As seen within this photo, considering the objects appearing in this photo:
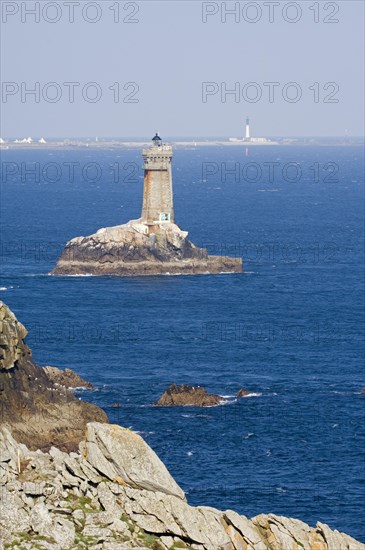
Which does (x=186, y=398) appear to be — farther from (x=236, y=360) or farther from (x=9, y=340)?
(x=9, y=340)

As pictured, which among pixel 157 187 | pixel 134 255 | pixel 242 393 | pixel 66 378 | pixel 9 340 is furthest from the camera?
pixel 157 187

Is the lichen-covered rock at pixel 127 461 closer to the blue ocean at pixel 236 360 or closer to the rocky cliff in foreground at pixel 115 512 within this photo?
the rocky cliff in foreground at pixel 115 512

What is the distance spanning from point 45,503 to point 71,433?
3632 centimetres

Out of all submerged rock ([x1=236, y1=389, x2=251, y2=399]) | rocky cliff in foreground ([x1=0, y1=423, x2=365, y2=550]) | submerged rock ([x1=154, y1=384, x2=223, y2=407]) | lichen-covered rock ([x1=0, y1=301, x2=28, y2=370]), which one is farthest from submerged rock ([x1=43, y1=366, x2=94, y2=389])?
rocky cliff in foreground ([x1=0, y1=423, x2=365, y2=550])

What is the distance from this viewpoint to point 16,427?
72188 millimetres

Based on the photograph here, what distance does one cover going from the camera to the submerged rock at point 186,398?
87.4 metres

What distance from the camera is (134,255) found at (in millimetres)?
149375

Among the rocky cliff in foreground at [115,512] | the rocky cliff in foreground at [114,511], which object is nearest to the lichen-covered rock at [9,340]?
the rocky cliff in foreground at [114,511]

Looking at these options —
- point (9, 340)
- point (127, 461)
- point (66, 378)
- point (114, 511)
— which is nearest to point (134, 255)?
point (66, 378)

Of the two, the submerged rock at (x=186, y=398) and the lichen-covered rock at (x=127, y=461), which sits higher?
the lichen-covered rock at (x=127, y=461)

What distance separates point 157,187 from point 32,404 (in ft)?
268

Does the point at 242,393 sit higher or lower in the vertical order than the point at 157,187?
lower

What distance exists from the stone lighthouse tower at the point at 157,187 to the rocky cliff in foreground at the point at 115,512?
4499 inches

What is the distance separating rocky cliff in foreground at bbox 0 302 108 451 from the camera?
72375 millimetres
